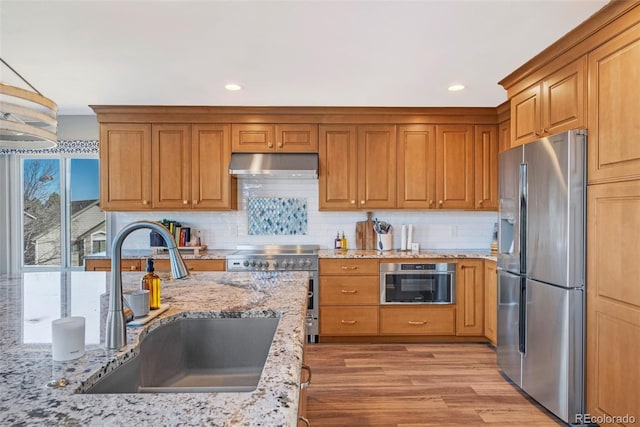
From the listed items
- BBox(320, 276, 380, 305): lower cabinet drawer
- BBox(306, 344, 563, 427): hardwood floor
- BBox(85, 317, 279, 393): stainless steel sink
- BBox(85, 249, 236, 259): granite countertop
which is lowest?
BBox(306, 344, 563, 427): hardwood floor

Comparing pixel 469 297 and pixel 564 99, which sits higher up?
pixel 564 99

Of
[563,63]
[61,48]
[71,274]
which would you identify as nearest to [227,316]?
[71,274]

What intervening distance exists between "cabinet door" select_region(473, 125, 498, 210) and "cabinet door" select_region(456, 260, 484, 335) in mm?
727

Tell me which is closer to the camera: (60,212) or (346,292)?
(346,292)

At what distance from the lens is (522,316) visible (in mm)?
2535

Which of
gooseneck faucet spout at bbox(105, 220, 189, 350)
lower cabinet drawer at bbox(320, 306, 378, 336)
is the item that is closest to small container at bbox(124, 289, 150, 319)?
gooseneck faucet spout at bbox(105, 220, 189, 350)

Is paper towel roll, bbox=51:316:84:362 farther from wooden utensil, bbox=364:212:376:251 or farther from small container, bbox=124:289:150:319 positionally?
wooden utensil, bbox=364:212:376:251

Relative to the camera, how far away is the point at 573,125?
87.6 inches

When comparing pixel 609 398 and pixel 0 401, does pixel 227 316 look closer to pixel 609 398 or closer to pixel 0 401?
pixel 0 401

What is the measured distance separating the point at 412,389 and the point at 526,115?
7.41 feet

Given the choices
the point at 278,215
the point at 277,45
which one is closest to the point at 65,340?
the point at 277,45

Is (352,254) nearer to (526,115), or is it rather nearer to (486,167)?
(486,167)

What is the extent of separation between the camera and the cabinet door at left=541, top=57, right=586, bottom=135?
2178 millimetres

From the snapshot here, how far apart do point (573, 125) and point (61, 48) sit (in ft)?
11.1
